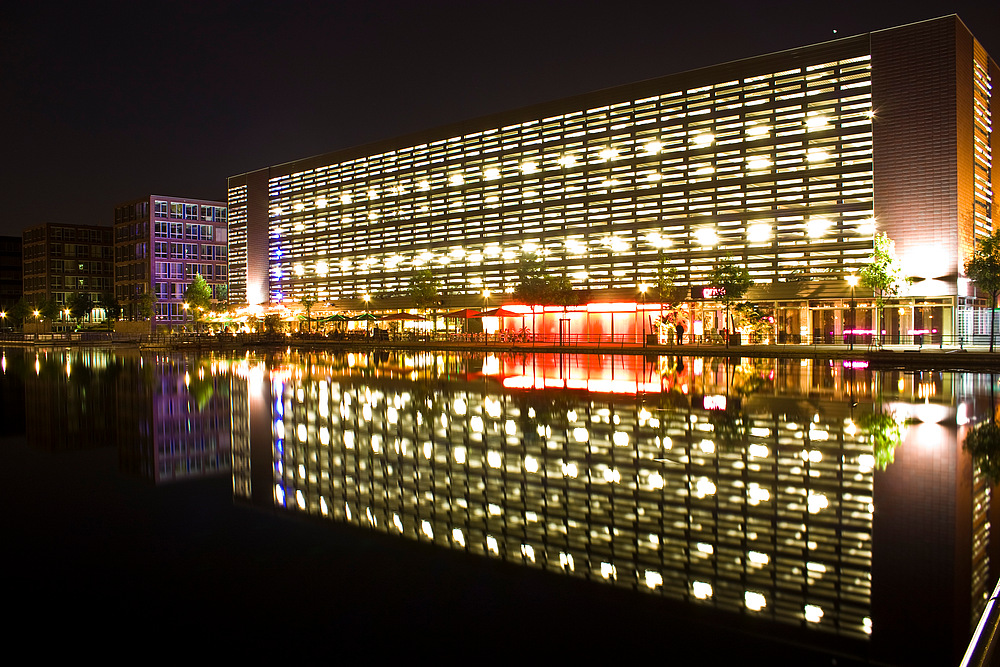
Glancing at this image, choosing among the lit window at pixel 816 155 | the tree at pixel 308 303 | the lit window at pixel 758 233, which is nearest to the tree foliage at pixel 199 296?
the tree at pixel 308 303

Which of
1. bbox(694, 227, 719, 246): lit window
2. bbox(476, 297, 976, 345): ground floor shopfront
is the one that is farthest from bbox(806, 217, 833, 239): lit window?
bbox(694, 227, 719, 246): lit window

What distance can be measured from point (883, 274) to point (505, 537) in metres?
39.4

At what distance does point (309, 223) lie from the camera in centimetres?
7956

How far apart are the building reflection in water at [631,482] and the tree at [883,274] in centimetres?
2466

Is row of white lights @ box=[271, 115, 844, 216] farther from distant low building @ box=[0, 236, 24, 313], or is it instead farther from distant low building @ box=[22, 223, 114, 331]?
distant low building @ box=[0, 236, 24, 313]

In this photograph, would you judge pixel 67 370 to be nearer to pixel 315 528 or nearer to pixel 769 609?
pixel 315 528

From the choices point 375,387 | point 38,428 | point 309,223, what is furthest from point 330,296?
point 38,428

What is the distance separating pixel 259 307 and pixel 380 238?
2091 centimetres

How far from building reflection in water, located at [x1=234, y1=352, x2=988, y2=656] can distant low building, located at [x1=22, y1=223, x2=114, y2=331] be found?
106263mm

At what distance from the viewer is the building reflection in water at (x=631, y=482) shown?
200 inches

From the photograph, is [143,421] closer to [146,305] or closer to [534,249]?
[534,249]

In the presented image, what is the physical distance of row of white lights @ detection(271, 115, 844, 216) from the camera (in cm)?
4653

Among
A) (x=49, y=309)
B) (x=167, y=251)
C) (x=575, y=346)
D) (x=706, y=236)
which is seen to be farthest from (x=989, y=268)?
(x=49, y=309)

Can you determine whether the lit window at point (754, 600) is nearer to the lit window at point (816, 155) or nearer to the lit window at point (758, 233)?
the lit window at point (758, 233)
